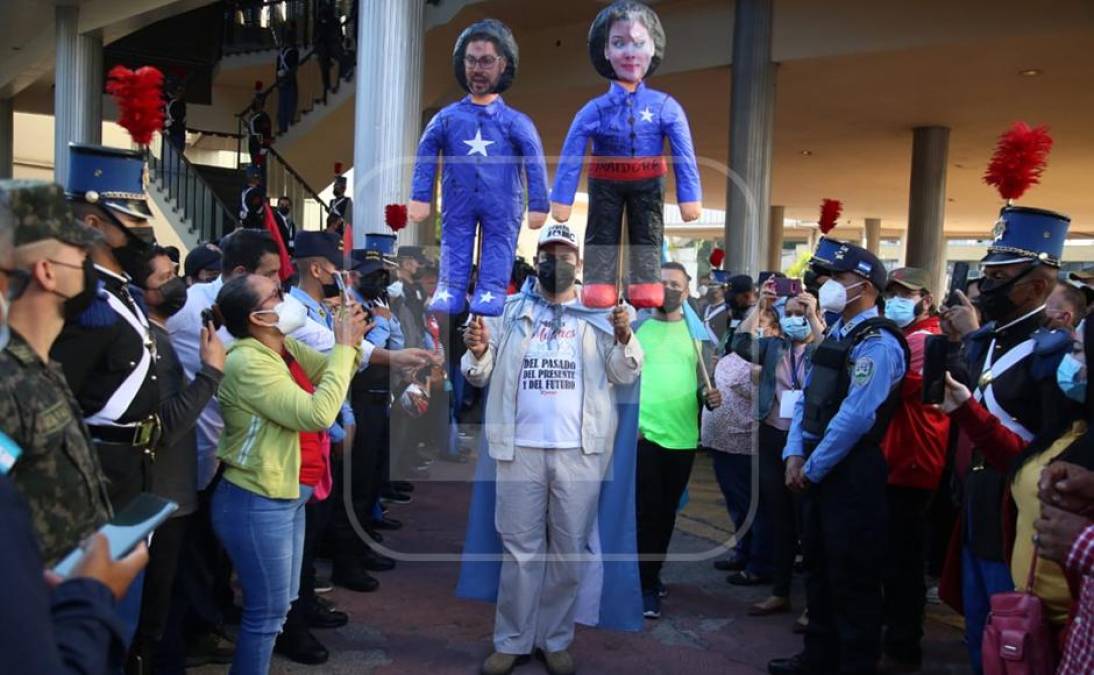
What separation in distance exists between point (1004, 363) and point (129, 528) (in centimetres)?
291

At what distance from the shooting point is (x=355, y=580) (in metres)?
5.20

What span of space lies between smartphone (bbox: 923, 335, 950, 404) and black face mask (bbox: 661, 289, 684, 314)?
5.85 feet

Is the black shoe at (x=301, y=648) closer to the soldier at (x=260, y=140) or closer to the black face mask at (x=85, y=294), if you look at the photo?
the black face mask at (x=85, y=294)

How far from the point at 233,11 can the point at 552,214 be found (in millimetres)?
14727

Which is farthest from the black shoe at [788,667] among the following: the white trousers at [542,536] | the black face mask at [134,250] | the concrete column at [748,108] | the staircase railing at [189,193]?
the staircase railing at [189,193]

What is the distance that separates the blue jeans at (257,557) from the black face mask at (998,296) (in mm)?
2761

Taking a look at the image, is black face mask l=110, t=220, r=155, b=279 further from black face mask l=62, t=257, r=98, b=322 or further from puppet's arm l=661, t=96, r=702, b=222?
puppet's arm l=661, t=96, r=702, b=222

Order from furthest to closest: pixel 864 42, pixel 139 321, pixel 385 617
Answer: pixel 864 42 → pixel 385 617 → pixel 139 321

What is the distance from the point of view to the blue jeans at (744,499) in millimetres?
5383

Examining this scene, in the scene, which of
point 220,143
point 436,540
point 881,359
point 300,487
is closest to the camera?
point 300,487

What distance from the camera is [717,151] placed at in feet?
50.8

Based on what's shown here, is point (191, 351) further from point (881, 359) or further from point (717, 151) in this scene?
point (717, 151)

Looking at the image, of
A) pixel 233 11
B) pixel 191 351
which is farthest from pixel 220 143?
pixel 191 351

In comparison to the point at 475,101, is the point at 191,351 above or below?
below
